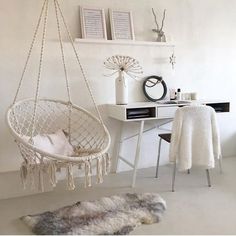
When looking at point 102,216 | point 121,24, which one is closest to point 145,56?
point 121,24

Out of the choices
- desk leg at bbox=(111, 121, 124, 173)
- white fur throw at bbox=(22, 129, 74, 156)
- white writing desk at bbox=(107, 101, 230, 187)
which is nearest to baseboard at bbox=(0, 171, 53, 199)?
white fur throw at bbox=(22, 129, 74, 156)

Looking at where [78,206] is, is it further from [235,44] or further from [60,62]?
[235,44]

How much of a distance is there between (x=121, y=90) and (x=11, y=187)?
4.93ft

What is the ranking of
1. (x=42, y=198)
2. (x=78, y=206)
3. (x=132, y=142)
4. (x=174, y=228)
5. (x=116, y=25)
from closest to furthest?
(x=174, y=228), (x=78, y=206), (x=42, y=198), (x=116, y=25), (x=132, y=142)

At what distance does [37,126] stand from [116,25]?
1404 millimetres

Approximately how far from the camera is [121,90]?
328 cm

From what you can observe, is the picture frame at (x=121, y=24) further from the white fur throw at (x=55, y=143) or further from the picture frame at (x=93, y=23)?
the white fur throw at (x=55, y=143)

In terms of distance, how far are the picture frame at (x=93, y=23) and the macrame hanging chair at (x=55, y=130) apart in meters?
0.22

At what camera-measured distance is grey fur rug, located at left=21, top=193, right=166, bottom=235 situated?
7.24 ft

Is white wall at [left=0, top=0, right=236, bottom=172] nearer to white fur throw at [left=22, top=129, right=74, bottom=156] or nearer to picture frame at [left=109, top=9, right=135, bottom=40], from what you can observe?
picture frame at [left=109, top=9, right=135, bottom=40]

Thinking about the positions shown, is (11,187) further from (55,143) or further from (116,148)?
(116,148)

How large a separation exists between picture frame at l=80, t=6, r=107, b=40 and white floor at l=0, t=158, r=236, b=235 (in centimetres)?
159

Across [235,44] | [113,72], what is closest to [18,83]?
[113,72]

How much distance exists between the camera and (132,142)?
367 centimetres
